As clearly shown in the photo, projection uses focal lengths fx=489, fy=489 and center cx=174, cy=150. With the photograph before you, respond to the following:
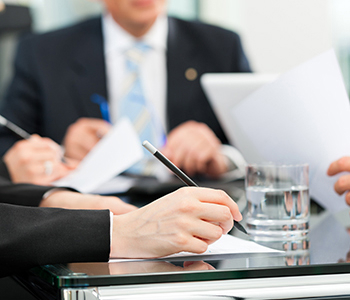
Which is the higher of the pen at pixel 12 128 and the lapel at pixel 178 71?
the lapel at pixel 178 71

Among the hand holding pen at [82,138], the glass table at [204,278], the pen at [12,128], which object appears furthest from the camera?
the hand holding pen at [82,138]

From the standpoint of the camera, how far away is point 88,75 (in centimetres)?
202

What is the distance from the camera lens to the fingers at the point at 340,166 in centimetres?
68

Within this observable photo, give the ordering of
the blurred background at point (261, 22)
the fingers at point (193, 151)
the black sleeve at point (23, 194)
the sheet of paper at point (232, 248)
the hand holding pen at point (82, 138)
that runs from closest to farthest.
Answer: the sheet of paper at point (232, 248) → the black sleeve at point (23, 194) → the fingers at point (193, 151) → the hand holding pen at point (82, 138) → the blurred background at point (261, 22)

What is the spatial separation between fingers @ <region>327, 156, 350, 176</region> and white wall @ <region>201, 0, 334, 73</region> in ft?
7.34

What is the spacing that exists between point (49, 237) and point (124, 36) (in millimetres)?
1702

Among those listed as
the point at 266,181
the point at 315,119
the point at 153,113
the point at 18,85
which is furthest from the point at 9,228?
the point at 18,85

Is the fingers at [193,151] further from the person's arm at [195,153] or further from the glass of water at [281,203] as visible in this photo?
the glass of water at [281,203]

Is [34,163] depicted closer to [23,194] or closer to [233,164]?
[23,194]

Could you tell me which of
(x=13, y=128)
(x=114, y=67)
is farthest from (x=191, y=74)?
(x=13, y=128)

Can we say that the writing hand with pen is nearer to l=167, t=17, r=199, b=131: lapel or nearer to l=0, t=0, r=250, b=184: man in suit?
l=0, t=0, r=250, b=184: man in suit

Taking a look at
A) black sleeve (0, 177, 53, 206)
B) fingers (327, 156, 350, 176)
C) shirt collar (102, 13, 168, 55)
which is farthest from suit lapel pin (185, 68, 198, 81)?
fingers (327, 156, 350, 176)

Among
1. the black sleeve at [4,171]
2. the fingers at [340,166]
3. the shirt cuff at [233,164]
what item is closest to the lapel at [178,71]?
the shirt cuff at [233,164]

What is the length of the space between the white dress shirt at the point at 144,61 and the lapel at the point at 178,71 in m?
0.04
